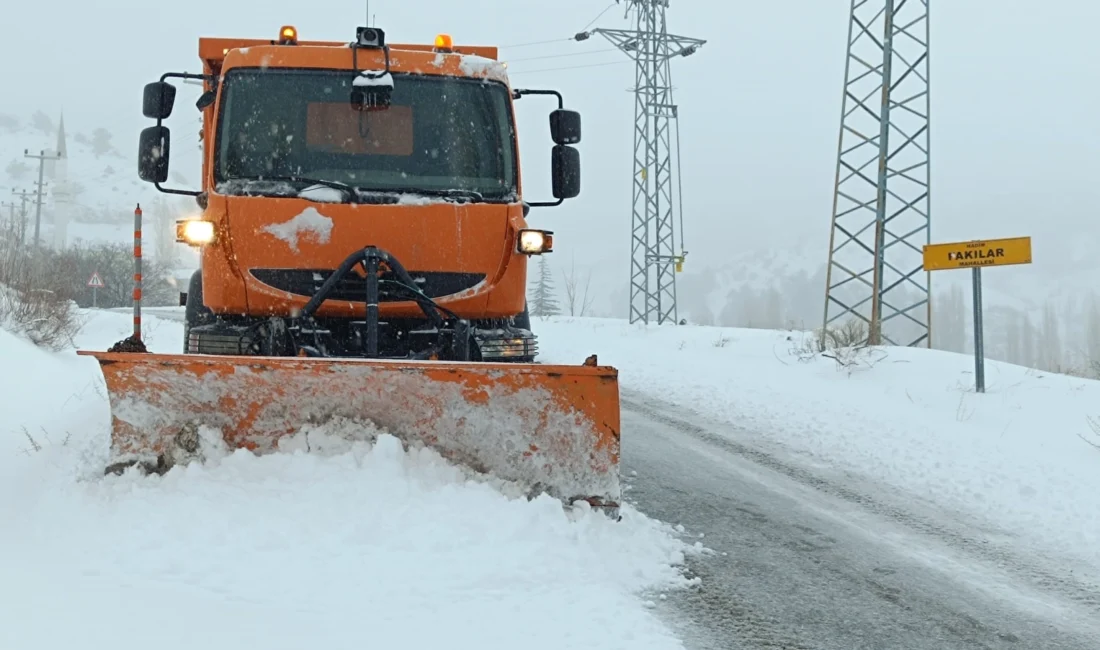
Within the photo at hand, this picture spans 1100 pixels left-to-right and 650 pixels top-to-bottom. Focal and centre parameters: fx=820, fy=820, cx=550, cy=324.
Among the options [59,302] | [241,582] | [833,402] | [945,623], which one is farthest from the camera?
[59,302]

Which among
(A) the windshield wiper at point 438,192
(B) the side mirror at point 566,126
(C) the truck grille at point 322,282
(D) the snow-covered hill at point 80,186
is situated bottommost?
(C) the truck grille at point 322,282

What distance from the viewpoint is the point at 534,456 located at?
145 inches

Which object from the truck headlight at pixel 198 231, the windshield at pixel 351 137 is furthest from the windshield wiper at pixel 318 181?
the truck headlight at pixel 198 231

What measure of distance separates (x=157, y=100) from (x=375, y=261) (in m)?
1.77

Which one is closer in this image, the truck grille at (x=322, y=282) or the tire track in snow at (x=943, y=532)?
the tire track in snow at (x=943, y=532)

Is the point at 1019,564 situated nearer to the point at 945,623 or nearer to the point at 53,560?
the point at 945,623

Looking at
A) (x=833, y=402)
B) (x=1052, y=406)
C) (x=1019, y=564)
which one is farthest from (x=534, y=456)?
(x=1052, y=406)

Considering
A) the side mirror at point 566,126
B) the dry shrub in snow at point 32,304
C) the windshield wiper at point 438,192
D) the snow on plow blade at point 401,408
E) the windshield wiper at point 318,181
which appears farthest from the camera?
the dry shrub in snow at point 32,304

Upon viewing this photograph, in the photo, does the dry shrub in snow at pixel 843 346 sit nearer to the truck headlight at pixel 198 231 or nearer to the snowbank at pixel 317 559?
the snowbank at pixel 317 559

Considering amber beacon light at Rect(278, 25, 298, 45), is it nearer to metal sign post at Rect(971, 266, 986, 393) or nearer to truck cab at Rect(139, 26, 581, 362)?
truck cab at Rect(139, 26, 581, 362)

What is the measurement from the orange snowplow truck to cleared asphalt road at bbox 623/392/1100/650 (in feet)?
2.40

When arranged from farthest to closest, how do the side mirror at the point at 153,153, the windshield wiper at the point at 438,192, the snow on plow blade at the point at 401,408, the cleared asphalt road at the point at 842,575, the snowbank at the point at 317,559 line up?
1. the side mirror at the point at 153,153
2. the windshield wiper at the point at 438,192
3. the snow on plow blade at the point at 401,408
4. the cleared asphalt road at the point at 842,575
5. the snowbank at the point at 317,559

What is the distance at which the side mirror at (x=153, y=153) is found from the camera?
16.0ft

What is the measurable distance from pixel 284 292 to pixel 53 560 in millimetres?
1955
